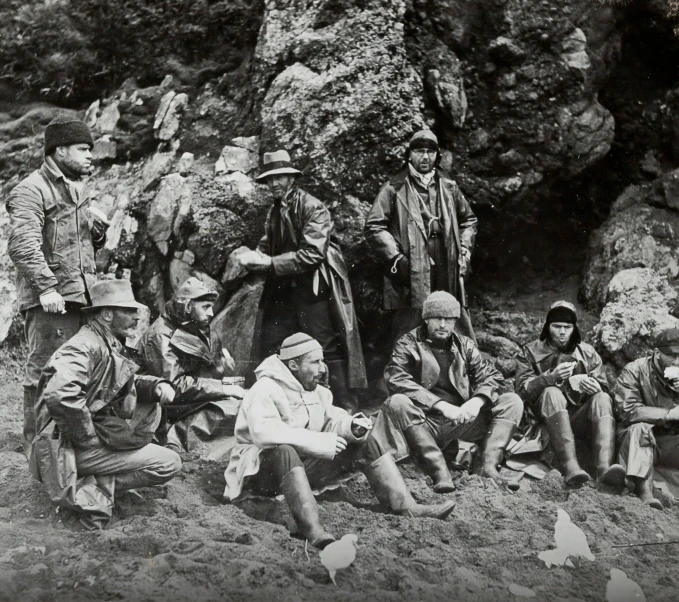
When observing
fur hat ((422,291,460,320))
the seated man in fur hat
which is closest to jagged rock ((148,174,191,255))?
the seated man in fur hat

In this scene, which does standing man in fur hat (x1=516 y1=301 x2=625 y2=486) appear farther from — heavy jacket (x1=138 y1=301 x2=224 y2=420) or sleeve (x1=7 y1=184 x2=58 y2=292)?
sleeve (x1=7 y1=184 x2=58 y2=292)

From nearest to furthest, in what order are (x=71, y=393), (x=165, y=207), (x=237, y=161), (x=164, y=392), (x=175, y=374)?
1. (x=71, y=393)
2. (x=164, y=392)
3. (x=175, y=374)
4. (x=165, y=207)
5. (x=237, y=161)

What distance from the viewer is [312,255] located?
239 inches

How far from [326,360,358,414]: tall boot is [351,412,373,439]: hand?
92 centimetres

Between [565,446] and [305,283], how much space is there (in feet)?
A: 6.64

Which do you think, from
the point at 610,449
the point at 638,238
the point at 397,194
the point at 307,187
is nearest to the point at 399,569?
the point at 610,449

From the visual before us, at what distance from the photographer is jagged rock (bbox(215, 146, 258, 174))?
683 cm

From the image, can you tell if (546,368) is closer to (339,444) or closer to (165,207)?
(339,444)

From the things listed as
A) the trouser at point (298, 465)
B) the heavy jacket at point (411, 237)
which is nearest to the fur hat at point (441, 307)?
the heavy jacket at point (411, 237)

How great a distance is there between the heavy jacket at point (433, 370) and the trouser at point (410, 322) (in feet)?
1.28

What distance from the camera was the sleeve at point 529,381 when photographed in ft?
18.9

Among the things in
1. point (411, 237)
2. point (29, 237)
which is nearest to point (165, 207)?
point (29, 237)

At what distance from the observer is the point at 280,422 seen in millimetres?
5043

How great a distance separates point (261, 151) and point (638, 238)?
301cm
